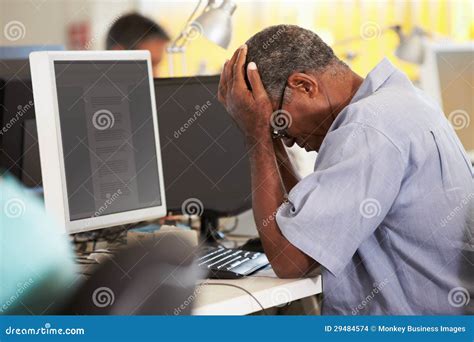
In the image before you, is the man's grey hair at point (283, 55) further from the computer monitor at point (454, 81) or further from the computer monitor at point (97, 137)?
the computer monitor at point (454, 81)

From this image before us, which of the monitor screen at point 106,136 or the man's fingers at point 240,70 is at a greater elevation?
the man's fingers at point 240,70

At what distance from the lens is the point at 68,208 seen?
4.73 ft

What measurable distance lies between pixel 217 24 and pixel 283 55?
2.52 feet

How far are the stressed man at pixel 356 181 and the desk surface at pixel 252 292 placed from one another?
3 cm

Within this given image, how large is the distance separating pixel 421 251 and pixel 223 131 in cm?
80

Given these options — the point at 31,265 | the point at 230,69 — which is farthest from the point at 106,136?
the point at 31,265

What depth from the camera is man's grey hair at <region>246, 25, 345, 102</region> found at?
1.45 m

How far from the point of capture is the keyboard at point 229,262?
1496 millimetres

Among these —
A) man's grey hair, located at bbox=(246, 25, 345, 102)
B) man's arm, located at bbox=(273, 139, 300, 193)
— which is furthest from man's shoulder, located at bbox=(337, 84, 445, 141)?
man's arm, located at bbox=(273, 139, 300, 193)

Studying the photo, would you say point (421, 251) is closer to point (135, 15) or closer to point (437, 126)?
point (437, 126)

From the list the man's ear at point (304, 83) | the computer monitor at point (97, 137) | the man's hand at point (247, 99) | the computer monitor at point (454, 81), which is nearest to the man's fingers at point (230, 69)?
the man's hand at point (247, 99)

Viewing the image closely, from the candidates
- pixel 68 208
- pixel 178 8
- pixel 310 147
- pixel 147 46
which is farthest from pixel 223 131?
pixel 178 8

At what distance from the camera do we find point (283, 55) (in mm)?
1445

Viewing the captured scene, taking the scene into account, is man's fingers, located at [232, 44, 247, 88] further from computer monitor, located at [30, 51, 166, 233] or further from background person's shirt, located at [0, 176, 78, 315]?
background person's shirt, located at [0, 176, 78, 315]
